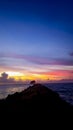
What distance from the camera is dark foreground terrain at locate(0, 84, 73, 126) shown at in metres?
13.6

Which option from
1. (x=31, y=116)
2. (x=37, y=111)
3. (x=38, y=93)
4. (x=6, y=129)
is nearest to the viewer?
(x=6, y=129)

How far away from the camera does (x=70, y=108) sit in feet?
54.8

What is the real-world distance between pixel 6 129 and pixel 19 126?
890 millimetres

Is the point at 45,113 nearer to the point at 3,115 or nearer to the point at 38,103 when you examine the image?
the point at 38,103

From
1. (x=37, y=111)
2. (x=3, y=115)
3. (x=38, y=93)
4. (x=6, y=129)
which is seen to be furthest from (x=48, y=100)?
(x=6, y=129)

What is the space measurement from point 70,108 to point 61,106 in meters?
0.85

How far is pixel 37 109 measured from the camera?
15.1 m

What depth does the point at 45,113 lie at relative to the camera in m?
14.5

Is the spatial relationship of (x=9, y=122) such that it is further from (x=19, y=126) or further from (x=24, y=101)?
(x=24, y=101)

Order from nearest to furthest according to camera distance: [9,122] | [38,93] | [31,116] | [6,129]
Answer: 1. [6,129]
2. [9,122]
3. [31,116]
4. [38,93]

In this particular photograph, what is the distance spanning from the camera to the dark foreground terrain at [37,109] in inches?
537

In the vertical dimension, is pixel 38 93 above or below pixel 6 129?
above

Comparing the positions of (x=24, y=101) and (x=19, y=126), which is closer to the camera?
(x=19, y=126)

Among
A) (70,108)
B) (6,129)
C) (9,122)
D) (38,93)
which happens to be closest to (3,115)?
(9,122)
